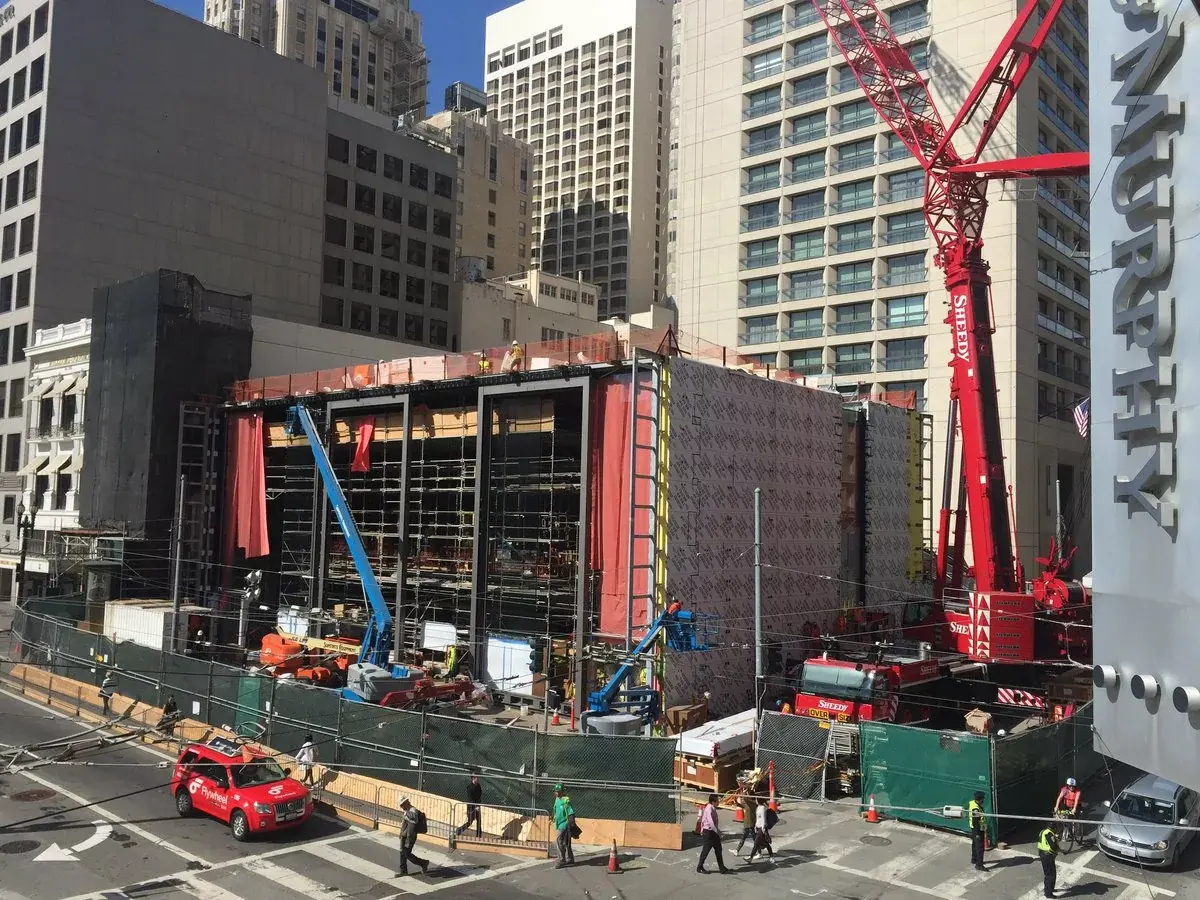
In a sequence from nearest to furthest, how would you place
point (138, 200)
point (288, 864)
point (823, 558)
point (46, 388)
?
1. point (288, 864)
2. point (823, 558)
3. point (46, 388)
4. point (138, 200)

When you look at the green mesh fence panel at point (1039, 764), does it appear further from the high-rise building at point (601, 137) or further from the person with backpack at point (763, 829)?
the high-rise building at point (601, 137)

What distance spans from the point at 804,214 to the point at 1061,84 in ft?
58.4

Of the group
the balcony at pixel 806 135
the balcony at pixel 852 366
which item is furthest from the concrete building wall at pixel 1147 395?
the balcony at pixel 806 135

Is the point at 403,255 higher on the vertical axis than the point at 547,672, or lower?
A: higher

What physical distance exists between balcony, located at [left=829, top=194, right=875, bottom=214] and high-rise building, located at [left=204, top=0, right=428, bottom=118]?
229 feet

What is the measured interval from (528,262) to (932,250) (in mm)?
80794

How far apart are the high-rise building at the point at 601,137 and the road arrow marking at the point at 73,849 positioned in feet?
377

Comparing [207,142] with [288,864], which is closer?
[288,864]

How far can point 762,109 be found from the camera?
70.9 metres

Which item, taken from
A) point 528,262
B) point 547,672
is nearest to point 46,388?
point 547,672

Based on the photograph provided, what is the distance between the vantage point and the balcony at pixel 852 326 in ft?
210

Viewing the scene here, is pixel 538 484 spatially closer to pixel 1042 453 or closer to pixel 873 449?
pixel 873 449

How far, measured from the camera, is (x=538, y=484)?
37000mm

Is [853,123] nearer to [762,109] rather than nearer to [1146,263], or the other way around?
[762,109]
